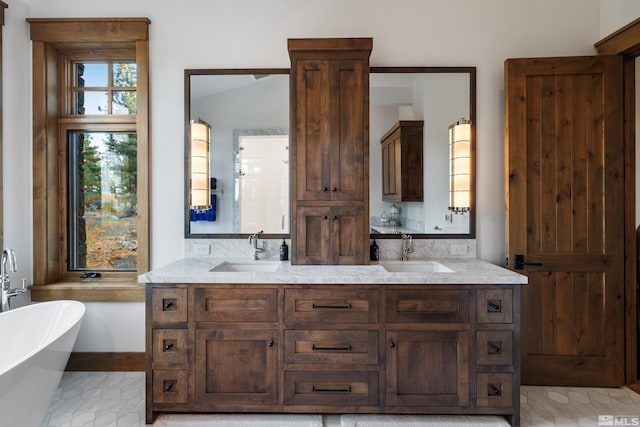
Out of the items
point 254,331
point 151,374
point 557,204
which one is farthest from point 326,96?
point 151,374

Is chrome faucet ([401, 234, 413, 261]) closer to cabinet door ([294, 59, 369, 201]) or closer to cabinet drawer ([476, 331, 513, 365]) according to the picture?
cabinet door ([294, 59, 369, 201])

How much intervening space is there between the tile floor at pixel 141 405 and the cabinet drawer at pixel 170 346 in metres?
0.43

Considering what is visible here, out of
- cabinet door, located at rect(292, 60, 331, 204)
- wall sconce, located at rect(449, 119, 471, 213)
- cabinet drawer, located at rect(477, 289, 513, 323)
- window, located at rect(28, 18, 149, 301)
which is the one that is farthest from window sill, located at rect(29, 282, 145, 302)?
wall sconce, located at rect(449, 119, 471, 213)

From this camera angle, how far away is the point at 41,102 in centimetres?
272

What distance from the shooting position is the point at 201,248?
273 cm

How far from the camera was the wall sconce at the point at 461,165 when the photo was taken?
2631 millimetres

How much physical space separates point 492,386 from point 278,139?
2.14 meters

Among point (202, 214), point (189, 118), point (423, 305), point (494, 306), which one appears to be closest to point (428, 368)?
point (423, 305)

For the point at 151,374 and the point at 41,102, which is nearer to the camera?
the point at 151,374

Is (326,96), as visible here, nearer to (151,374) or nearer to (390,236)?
(390,236)

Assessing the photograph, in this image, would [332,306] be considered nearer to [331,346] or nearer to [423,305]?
[331,346]

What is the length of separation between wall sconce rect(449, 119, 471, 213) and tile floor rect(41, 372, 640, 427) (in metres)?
1.36

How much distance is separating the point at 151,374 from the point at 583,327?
289cm

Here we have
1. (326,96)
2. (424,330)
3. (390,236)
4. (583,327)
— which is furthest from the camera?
(390,236)
